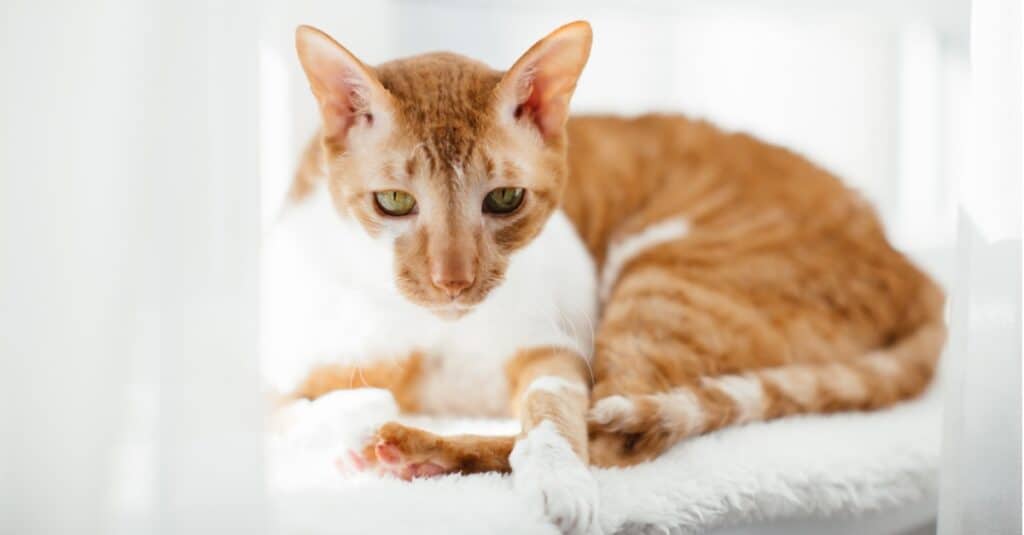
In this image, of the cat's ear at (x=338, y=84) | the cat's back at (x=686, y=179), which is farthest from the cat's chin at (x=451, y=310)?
the cat's back at (x=686, y=179)

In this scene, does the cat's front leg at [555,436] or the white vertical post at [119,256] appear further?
the cat's front leg at [555,436]

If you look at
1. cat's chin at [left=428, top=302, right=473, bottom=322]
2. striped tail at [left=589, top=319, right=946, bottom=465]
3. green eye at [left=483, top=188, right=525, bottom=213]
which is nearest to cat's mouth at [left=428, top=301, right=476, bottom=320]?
cat's chin at [left=428, top=302, right=473, bottom=322]

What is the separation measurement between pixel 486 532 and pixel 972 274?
27.1 inches

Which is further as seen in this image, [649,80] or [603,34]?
[649,80]

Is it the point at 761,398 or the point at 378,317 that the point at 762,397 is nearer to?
the point at 761,398

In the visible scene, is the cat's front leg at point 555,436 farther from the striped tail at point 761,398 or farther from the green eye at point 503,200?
the green eye at point 503,200

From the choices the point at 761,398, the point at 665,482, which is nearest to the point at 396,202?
the point at 665,482

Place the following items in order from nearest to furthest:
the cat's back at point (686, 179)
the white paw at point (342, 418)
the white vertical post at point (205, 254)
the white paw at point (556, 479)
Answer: the white vertical post at point (205, 254) → the white paw at point (556, 479) → the white paw at point (342, 418) → the cat's back at point (686, 179)

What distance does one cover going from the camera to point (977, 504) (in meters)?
1.06

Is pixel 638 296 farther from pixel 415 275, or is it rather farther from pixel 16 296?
pixel 16 296

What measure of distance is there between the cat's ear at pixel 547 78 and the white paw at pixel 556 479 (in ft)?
1.19

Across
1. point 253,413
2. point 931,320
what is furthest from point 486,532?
point 931,320

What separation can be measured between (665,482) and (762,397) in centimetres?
28

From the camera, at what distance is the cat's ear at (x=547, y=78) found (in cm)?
92
